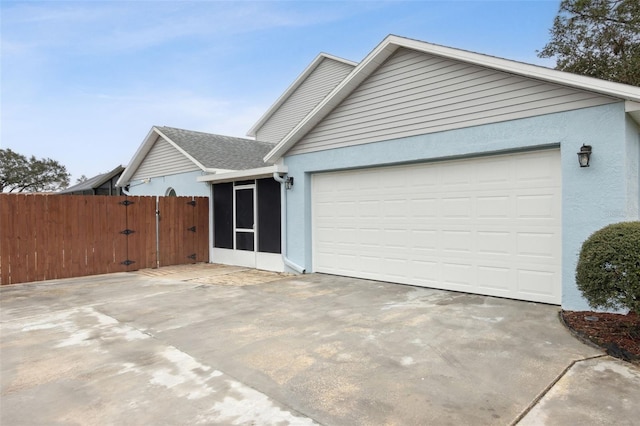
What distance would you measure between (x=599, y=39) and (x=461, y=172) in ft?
36.0

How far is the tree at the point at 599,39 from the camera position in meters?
12.1

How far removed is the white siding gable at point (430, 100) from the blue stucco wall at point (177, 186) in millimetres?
5058

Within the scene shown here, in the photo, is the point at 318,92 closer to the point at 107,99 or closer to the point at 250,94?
the point at 250,94

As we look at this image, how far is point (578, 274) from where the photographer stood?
417 cm

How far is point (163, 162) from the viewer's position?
13.6 metres

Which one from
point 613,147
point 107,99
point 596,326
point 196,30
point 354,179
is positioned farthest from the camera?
point 107,99

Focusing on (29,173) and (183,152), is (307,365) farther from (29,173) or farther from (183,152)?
(29,173)

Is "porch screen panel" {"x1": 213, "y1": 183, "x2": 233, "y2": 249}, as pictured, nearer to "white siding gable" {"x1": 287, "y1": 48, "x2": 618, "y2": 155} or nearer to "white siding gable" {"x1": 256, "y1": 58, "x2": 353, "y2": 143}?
"white siding gable" {"x1": 287, "y1": 48, "x2": 618, "y2": 155}

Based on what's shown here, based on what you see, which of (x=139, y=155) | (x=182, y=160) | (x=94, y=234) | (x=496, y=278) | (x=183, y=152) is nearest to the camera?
(x=496, y=278)

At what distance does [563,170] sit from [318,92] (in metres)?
13.6

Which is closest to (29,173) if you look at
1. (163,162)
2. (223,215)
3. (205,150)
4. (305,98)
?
(163,162)

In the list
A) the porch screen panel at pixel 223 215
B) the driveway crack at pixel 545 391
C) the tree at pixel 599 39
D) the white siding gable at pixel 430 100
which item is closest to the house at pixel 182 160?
the porch screen panel at pixel 223 215

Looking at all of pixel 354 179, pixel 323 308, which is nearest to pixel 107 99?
pixel 354 179

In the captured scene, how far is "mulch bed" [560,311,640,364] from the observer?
3800 millimetres
